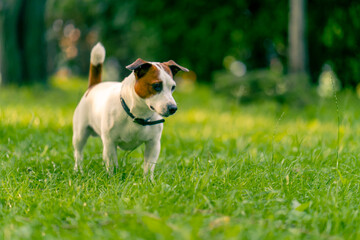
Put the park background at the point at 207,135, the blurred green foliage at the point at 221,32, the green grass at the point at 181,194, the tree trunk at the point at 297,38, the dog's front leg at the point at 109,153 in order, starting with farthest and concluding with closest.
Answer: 1. the blurred green foliage at the point at 221,32
2. the tree trunk at the point at 297,38
3. the dog's front leg at the point at 109,153
4. the park background at the point at 207,135
5. the green grass at the point at 181,194

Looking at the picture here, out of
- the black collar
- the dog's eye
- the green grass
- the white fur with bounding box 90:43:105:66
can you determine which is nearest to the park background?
the green grass

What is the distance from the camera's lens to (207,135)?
4.67 m

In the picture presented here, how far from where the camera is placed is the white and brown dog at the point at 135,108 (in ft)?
8.10

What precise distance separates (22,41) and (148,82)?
284 inches

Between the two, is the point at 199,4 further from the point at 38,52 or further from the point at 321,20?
the point at 38,52

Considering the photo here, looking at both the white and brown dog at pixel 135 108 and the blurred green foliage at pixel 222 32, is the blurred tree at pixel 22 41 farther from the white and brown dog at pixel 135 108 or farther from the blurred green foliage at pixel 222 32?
the white and brown dog at pixel 135 108

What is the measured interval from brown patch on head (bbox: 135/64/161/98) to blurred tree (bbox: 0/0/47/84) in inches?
273

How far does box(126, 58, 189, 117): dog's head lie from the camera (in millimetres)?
2410

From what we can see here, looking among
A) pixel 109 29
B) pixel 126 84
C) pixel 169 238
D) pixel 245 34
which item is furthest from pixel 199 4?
pixel 169 238

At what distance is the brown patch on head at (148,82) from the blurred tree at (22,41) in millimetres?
6940

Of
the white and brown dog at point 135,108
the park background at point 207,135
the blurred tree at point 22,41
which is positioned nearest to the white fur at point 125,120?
the white and brown dog at point 135,108

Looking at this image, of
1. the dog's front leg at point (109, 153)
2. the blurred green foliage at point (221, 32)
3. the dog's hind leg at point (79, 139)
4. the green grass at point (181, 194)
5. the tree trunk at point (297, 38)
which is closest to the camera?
the green grass at point (181, 194)

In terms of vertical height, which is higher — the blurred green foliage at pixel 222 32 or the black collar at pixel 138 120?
the blurred green foliage at pixel 222 32

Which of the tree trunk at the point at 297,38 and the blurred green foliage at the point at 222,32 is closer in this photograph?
the tree trunk at the point at 297,38
